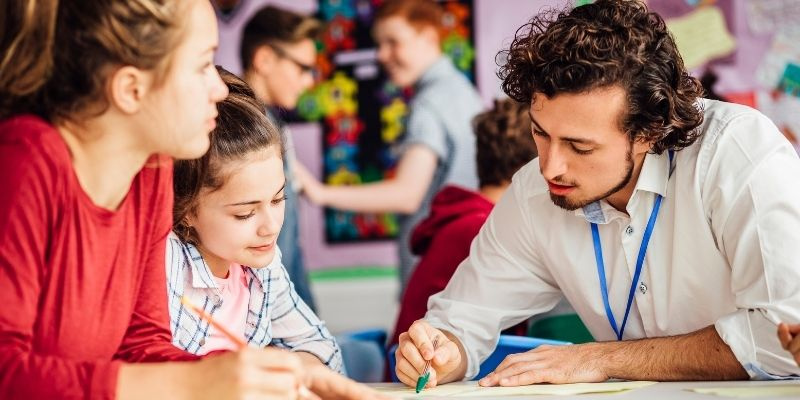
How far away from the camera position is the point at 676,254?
6.28 ft

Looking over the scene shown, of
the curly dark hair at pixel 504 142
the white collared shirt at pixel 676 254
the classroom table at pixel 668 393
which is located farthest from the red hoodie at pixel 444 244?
the classroom table at pixel 668 393

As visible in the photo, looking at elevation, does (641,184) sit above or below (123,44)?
below

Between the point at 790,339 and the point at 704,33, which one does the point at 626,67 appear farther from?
the point at 704,33

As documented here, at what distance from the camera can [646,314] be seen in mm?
1979

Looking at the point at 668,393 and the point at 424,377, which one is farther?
the point at 424,377

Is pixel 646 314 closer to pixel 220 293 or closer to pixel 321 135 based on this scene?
pixel 220 293

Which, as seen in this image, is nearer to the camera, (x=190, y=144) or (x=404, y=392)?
(x=190, y=144)

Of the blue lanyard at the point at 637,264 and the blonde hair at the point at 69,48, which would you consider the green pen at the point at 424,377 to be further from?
the blonde hair at the point at 69,48

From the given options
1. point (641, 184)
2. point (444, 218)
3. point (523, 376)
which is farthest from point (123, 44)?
point (444, 218)

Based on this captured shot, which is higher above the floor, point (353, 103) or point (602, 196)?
point (353, 103)

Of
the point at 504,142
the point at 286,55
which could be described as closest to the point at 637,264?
the point at 504,142

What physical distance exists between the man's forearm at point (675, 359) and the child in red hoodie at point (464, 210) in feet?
2.44

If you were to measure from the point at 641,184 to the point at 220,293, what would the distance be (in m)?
0.82

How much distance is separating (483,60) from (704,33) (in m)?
1.02
